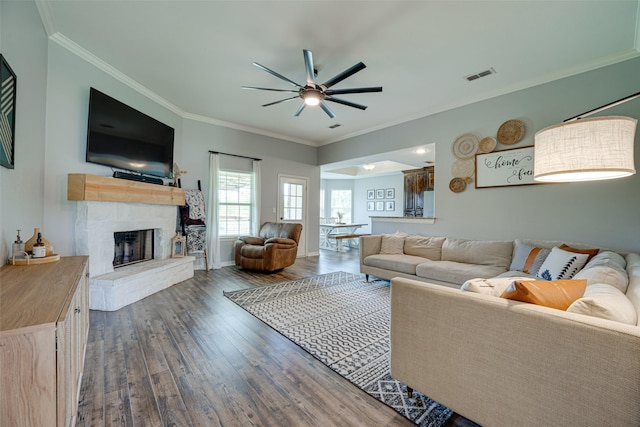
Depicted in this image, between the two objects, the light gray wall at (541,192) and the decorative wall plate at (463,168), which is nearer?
the light gray wall at (541,192)

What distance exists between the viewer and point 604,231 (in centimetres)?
310

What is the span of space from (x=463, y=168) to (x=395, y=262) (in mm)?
1896

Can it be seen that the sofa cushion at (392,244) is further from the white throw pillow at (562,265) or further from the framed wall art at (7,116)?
the framed wall art at (7,116)

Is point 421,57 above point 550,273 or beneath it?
above

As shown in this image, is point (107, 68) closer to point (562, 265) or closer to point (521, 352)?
point (521, 352)

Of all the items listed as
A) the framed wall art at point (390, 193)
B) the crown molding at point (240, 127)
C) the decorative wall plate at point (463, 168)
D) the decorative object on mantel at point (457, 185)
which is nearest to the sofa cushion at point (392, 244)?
the decorative object on mantel at point (457, 185)

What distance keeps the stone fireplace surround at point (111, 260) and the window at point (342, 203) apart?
7.81 metres

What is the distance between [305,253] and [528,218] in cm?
463

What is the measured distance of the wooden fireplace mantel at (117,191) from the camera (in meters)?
2.95

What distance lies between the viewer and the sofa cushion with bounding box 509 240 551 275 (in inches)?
117

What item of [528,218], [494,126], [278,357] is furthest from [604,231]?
[278,357]

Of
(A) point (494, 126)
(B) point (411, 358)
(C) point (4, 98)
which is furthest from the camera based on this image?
(A) point (494, 126)

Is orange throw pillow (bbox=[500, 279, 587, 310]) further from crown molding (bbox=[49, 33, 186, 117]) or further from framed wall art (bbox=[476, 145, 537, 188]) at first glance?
crown molding (bbox=[49, 33, 186, 117])

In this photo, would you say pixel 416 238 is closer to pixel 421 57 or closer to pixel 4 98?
pixel 421 57
